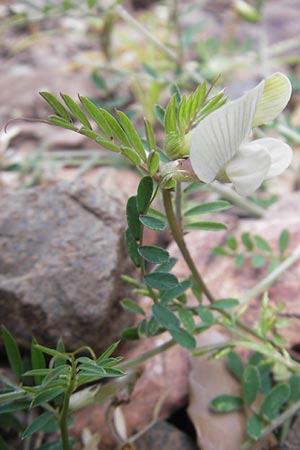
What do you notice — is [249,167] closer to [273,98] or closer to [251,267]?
[273,98]

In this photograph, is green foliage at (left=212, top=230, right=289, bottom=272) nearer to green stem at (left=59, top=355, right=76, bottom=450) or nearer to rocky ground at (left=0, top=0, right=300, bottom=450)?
rocky ground at (left=0, top=0, right=300, bottom=450)

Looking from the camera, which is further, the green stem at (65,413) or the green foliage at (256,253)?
the green foliage at (256,253)

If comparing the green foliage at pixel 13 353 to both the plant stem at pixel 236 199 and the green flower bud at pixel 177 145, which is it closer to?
the green flower bud at pixel 177 145

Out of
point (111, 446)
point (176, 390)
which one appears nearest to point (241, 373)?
point (176, 390)

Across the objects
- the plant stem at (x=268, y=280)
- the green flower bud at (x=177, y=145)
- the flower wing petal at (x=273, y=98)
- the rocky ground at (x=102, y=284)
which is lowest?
the rocky ground at (x=102, y=284)

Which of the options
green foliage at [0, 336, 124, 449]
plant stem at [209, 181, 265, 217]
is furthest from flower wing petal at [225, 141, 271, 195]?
plant stem at [209, 181, 265, 217]

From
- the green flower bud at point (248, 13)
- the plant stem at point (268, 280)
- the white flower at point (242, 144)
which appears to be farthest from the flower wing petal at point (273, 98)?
the green flower bud at point (248, 13)

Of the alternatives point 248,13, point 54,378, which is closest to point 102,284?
point 54,378
